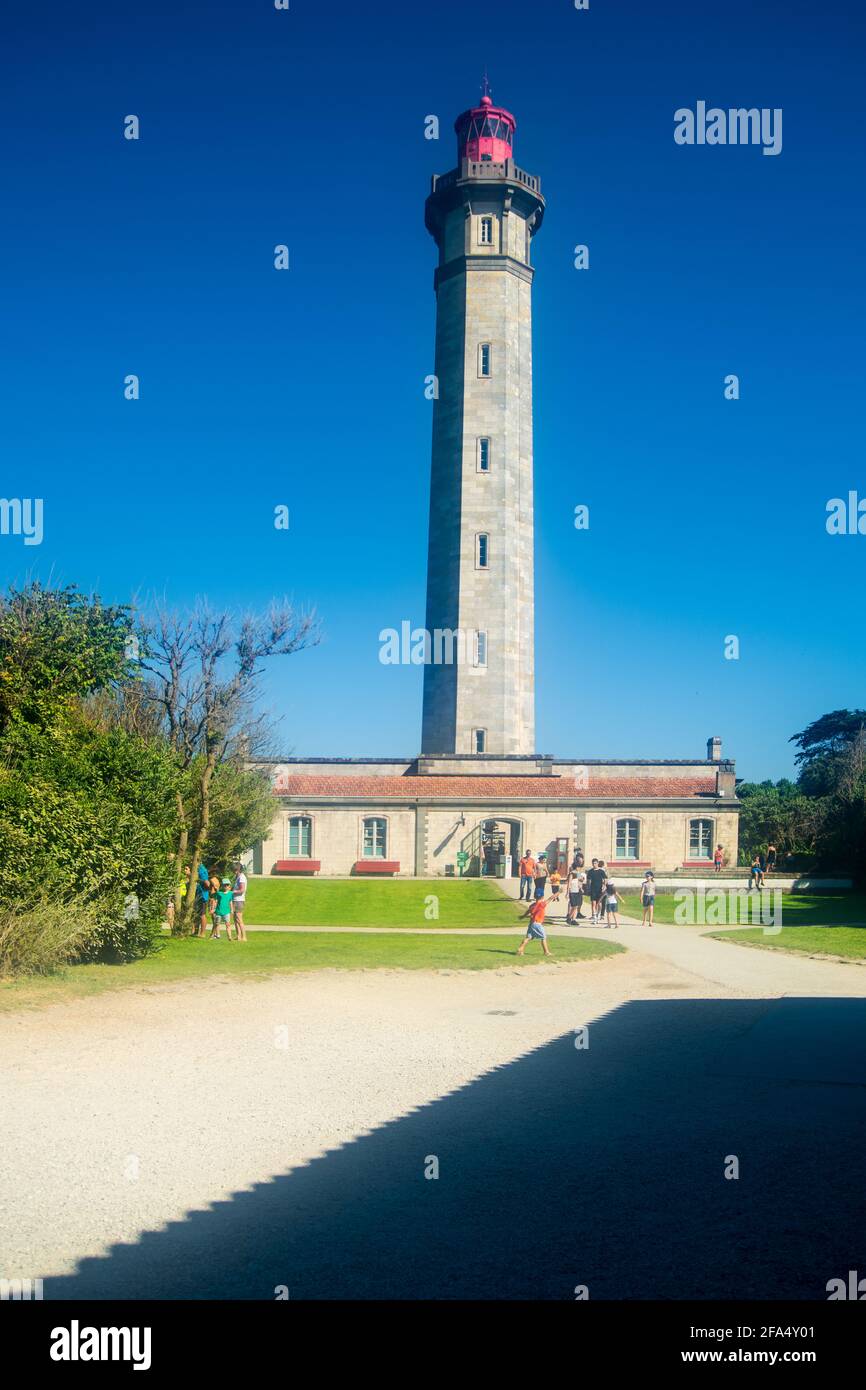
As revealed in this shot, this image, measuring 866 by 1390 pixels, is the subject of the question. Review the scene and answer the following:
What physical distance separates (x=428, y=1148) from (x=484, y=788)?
35388mm

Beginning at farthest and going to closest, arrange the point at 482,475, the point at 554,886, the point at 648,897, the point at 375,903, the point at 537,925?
the point at 482,475 → the point at 554,886 → the point at 375,903 → the point at 648,897 → the point at 537,925

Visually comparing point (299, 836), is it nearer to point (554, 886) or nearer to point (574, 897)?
point (554, 886)

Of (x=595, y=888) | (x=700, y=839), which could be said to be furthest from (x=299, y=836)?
(x=595, y=888)

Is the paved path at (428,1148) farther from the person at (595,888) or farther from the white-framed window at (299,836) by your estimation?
the white-framed window at (299,836)

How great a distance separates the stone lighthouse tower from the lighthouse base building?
0.23 ft

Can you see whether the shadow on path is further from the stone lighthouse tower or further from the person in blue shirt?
the stone lighthouse tower

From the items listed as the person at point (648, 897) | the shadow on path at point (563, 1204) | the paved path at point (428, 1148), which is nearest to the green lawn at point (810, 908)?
the person at point (648, 897)

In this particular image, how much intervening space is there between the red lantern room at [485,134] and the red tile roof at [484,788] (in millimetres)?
29685

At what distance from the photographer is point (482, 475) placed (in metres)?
46.9

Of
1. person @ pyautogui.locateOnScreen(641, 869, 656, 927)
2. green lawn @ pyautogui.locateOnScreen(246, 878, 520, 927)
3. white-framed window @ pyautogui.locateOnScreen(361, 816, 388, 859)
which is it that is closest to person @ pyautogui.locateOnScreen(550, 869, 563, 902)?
green lawn @ pyautogui.locateOnScreen(246, 878, 520, 927)

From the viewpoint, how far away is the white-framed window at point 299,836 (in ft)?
143

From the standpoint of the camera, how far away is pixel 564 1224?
6598 millimetres

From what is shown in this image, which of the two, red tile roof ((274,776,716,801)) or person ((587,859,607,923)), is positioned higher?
red tile roof ((274,776,716,801))

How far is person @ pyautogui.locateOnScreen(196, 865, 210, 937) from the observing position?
24297 millimetres
